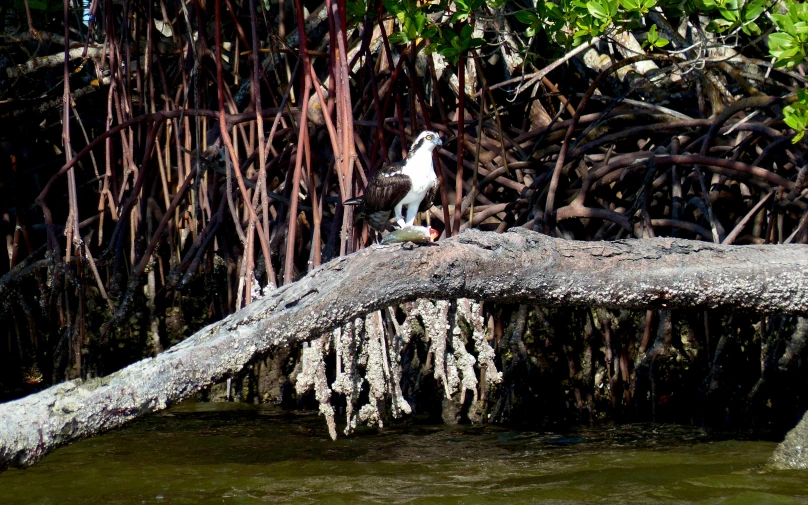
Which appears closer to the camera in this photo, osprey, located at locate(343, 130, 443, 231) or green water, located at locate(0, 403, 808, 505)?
green water, located at locate(0, 403, 808, 505)

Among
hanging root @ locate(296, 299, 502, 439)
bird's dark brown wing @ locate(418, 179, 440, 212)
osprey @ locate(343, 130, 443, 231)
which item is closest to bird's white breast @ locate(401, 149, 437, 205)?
osprey @ locate(343, 130, 443, 231)

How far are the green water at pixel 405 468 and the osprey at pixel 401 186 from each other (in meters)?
1.13

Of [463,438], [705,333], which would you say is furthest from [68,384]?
[705,333]

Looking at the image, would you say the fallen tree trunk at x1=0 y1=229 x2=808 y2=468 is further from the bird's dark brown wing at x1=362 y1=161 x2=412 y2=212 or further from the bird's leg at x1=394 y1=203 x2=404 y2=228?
the bird's leg at x1=394 y1=203 x2=404 y2=228

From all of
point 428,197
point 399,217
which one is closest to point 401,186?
point 399,217

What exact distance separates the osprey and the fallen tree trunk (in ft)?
3.82

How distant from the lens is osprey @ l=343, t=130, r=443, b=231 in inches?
172

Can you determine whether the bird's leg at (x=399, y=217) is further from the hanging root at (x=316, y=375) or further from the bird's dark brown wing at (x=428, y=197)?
the hanging root at (x=316, y=375)

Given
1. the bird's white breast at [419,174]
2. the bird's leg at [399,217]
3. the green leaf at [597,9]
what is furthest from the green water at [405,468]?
the green leaf at [597,9]

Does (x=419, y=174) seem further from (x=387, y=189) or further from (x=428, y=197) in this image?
(x=428, y=197)

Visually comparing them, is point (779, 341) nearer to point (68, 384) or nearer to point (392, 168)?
point (392, 168)

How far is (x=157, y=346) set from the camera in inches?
234

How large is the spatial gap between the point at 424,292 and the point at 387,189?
1.35 m

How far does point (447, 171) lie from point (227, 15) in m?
1.90
